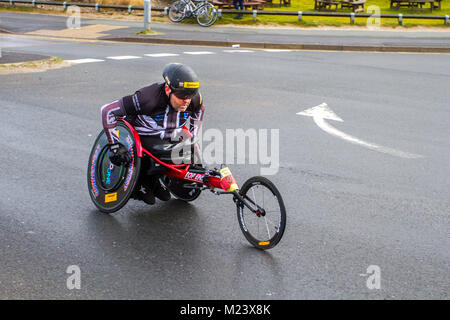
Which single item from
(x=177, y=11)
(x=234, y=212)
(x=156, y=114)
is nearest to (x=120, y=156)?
(x=156, y=114)

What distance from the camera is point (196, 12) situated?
25.3 m

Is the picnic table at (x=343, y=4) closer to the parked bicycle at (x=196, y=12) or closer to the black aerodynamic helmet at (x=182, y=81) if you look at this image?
the parked bicycle at (x=196, y=12)

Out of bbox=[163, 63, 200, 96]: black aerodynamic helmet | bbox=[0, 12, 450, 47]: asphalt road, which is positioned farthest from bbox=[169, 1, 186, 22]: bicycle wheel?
bbox=[163, 63, 200, 96]: black aerodynamic helmet

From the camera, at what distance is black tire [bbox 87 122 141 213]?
5770 mm

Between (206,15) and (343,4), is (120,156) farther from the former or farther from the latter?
(343,4)

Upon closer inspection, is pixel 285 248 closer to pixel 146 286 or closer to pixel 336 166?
pixel 146 286

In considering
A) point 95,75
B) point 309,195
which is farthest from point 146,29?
point 309,195

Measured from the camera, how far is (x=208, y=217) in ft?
20.1

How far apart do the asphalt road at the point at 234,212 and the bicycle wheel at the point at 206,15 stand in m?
13.1

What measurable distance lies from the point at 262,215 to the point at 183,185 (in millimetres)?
937

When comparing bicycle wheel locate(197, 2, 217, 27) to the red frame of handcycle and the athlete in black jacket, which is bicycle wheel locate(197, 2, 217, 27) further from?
the red frame of handcycle

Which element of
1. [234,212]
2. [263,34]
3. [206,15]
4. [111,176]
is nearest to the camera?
[111,176]

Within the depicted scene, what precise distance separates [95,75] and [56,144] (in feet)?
17.8

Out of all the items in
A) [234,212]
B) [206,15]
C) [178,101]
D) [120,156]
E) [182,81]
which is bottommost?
[234,212]
